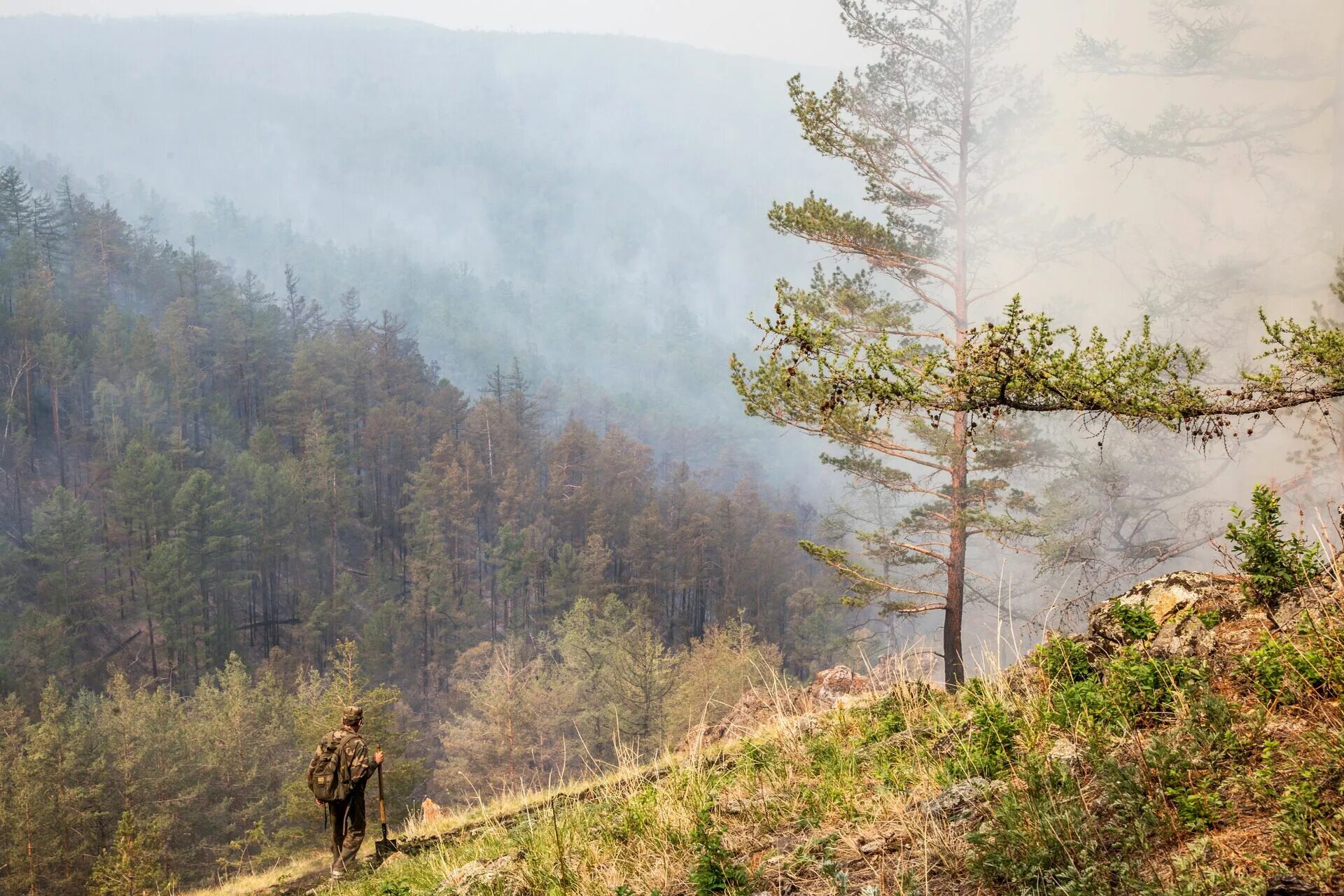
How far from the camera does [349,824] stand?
28.3 ft

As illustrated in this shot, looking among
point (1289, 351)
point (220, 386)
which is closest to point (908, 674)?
point (1289, 351)

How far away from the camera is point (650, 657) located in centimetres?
3706

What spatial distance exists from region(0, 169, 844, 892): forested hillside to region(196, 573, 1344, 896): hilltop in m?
24.7

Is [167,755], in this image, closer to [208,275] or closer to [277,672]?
[277,672]

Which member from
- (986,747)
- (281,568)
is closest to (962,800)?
(986,747)

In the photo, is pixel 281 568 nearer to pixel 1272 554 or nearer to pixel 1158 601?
pixel 1158 601

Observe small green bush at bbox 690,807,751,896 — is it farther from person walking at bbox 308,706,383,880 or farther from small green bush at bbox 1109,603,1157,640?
person walking at bbox 308,706,383,880

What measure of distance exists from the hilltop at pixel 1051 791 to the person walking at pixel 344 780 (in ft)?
10.8

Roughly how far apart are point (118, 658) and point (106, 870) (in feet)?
120

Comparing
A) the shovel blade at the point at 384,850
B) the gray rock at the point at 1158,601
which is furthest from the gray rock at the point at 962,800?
the shovel blade at the point at 384,850

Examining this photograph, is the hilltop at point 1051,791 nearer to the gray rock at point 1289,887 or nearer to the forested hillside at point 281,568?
the gray rock at point 1289,887

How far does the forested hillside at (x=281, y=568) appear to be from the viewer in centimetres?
3406

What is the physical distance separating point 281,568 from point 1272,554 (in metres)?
70.5

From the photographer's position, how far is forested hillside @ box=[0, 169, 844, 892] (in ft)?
112
